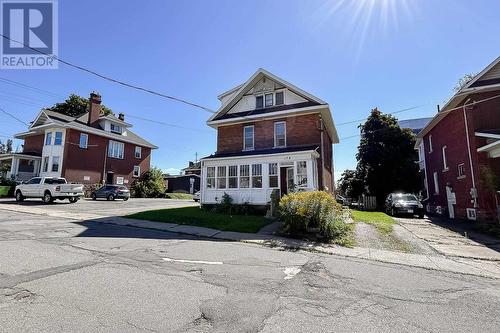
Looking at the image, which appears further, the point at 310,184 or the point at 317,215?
the point at 310,184

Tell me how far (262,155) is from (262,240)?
851cm

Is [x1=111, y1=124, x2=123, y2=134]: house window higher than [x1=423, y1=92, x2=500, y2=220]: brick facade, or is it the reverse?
[x1=111, y1=124, x2=123, y2=134]: house window

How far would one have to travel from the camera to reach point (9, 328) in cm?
347

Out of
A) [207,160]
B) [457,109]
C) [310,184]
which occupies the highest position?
[457,109]

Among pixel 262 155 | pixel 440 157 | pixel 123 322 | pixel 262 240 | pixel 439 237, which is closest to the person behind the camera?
pixel 123 322

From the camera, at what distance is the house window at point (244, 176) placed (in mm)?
18812

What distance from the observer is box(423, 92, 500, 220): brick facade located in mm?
15883

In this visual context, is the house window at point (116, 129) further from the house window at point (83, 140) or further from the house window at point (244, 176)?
the house window at point (244, 176)

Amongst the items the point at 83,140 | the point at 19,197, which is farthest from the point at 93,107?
the point at 19,197

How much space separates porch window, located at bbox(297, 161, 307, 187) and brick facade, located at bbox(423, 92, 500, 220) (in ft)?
32.1

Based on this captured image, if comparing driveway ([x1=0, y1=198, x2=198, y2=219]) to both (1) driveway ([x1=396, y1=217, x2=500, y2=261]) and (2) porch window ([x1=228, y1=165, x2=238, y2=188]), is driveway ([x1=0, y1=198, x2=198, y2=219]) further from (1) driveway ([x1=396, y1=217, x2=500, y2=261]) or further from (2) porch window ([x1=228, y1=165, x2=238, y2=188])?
(1) driveway ([x1=396, y1=217, x2=500, y2=261])

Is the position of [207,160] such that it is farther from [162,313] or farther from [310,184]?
[162,313]

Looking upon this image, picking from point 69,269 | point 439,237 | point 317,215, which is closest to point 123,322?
point 69,269

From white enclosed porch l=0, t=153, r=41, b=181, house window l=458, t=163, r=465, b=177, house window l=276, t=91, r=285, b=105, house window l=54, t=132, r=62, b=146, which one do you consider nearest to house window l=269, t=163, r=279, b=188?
house window l=276, t=91, r=285, b=105
